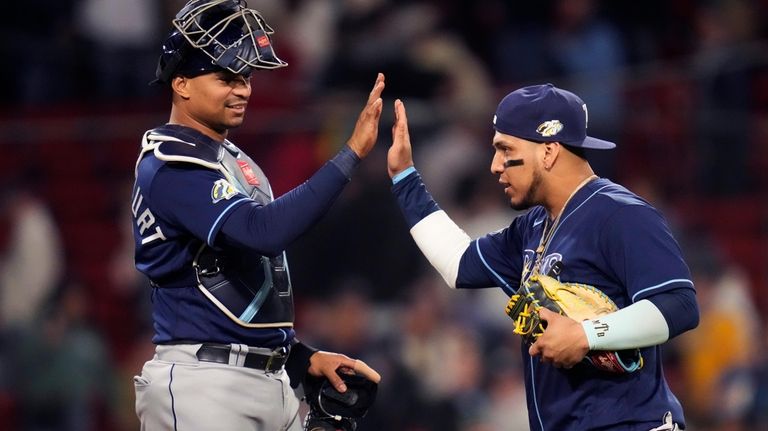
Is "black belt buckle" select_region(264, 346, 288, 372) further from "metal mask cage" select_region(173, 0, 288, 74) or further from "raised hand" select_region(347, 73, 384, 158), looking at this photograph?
"metal mask cage" select_region(173, 0, 288, 74)

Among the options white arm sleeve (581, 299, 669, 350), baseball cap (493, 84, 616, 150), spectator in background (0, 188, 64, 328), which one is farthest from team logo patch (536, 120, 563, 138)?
spectator in background (0, 188, 64, 328)

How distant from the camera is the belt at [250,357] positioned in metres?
4.26

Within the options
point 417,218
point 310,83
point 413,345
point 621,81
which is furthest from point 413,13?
point 417,218

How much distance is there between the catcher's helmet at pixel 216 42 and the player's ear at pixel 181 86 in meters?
0.02

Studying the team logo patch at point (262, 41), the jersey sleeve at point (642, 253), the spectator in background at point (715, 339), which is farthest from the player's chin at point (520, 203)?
the spectator in background at point (715, 339)

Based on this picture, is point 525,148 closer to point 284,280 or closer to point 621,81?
point 284,280

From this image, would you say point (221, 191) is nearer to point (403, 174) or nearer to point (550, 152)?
point (403, 174)

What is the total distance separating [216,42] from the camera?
422 cm

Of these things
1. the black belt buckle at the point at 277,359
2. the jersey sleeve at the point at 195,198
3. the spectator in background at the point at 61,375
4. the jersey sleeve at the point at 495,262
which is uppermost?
the jersey sleeve at the point at 195,198

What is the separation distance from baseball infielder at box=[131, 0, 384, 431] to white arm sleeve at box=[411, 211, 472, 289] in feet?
2.20

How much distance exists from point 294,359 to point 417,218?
0.72m

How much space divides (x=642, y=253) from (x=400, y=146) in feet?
3.72

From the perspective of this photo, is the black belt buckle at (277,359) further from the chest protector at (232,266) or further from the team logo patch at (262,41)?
the team logo patch at (262,41)

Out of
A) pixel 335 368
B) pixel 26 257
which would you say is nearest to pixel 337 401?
pixel 335 368
